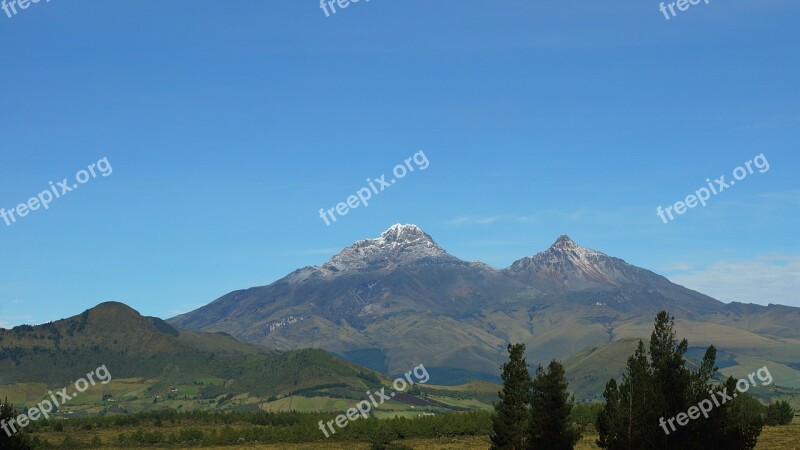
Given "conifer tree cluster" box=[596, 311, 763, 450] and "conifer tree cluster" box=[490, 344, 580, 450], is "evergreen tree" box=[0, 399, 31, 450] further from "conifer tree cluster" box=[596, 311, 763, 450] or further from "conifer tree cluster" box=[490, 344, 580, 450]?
"conifer tree cluster" box=[596, 311, 763, 450]

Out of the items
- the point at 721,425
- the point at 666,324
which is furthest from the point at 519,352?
the point at 721,425

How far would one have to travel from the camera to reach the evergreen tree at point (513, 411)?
112688 mm

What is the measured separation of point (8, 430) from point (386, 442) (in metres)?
106

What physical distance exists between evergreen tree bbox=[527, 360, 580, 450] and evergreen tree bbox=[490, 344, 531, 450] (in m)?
3.13

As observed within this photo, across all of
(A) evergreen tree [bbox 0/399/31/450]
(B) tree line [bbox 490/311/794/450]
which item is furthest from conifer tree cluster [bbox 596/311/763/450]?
(A) evergreen tree [bbox 0/399/31/450]

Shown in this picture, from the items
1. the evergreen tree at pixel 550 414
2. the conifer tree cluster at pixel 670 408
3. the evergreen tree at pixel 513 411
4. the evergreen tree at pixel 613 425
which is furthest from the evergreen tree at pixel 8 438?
the conifer tree cluster at pixel 670 408

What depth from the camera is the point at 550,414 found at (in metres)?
120

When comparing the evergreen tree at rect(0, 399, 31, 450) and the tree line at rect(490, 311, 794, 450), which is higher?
the evergreen tree at rect(0, 399, 31, 450)

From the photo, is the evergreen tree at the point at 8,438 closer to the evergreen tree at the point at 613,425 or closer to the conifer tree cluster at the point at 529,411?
the conifer tree cluster at the point at 529,411

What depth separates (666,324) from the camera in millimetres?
100188

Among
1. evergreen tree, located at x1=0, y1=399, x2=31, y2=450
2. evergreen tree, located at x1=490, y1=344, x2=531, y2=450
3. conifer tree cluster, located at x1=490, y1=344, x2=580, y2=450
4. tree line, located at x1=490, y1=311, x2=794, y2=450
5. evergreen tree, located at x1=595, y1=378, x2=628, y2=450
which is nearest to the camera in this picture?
tree line, located at x1=490, y1=311, x2=794, y2=450

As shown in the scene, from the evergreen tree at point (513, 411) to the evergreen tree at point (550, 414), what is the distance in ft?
10.3

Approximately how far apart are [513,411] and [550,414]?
29.6 ft

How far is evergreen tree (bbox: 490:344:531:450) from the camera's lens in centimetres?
11269
